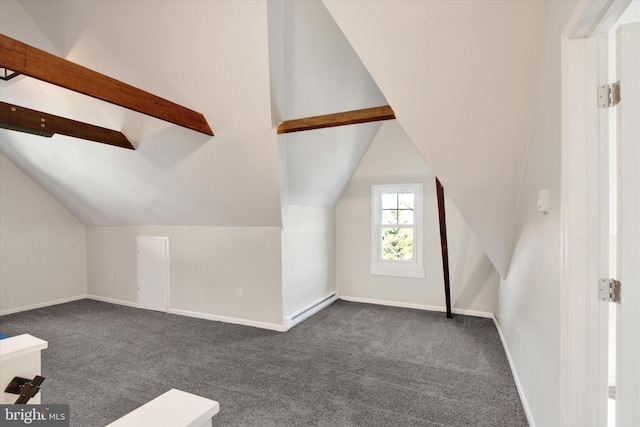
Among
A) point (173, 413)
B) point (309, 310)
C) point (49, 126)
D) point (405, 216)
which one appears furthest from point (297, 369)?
point (49, 126)

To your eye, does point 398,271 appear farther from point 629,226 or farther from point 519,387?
point 629,226

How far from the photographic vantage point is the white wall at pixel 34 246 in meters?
4.87

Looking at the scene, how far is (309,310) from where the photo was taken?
4.47 m

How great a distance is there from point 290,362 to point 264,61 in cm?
264

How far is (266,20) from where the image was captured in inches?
94.5

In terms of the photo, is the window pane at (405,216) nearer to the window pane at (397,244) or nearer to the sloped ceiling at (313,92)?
the window pane at (397,244)

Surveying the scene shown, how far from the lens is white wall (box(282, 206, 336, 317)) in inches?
163

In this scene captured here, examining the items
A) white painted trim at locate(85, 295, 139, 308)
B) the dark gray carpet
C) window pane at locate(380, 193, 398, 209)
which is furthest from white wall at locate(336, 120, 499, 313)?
white painted trim at locate(85, 295, 139, 308)

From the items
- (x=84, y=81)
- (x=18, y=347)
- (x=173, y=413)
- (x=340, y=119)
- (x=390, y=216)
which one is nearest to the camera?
(x=173, y=413)

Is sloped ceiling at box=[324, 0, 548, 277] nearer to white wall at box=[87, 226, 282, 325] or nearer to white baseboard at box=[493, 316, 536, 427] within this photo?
white baseboard at box=[493, 316, 536, 427]

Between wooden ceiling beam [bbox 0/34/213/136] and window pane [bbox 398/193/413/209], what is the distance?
9.94 feet

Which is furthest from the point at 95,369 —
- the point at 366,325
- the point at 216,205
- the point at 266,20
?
the point at 266,20

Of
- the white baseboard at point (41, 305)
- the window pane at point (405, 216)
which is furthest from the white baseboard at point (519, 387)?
the white baseboard at point (41, 305)

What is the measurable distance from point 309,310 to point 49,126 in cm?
354
